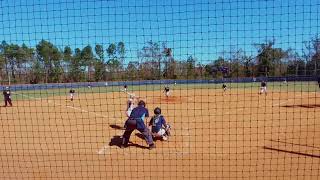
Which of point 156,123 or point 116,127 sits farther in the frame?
point 116,127

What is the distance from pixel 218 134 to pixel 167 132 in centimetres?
201

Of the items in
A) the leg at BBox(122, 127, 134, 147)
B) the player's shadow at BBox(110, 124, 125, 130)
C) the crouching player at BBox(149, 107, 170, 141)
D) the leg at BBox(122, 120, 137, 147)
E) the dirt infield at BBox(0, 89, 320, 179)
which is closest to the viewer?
the dirt infield at BBox(0, 89, 320, 179)

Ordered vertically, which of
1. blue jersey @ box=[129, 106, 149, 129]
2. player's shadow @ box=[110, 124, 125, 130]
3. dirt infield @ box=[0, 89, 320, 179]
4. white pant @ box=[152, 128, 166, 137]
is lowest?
dirt infield @ box=[0, 89, 320, 179]

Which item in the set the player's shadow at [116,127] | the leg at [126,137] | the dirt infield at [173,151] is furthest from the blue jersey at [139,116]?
the player's shadow at [116,127]

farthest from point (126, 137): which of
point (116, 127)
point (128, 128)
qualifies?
point (116, 127)

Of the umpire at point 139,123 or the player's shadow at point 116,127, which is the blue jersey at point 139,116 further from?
the player's shadow at point 116,127

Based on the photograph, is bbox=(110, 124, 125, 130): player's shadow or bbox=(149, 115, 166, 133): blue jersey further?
bbox=(110, 124, 125, 130): player's shadow

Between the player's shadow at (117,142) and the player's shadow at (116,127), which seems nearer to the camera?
the player's shadow at (117,142)

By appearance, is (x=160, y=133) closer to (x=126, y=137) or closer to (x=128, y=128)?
(x=126, y=137)

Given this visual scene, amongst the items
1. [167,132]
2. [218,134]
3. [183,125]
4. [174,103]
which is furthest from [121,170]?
[174,103]

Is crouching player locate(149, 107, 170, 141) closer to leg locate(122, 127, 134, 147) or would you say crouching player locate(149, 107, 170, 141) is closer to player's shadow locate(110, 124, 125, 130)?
leg locate(122, 127, 134, 147)

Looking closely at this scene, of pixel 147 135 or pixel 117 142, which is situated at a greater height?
pixel 147 135

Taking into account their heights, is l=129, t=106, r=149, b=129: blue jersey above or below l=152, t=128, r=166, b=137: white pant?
above

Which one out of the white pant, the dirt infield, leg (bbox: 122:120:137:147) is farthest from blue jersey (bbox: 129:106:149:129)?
the white pant
